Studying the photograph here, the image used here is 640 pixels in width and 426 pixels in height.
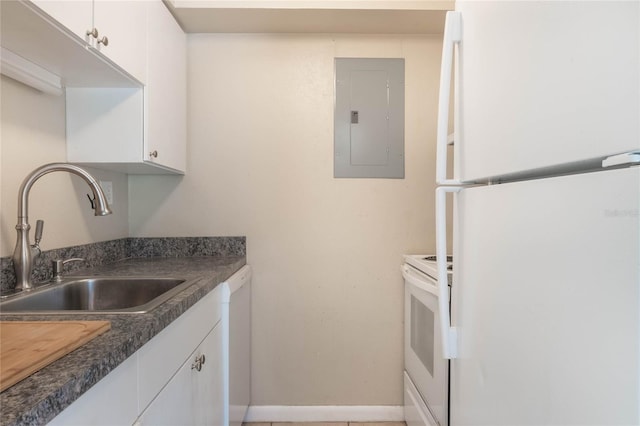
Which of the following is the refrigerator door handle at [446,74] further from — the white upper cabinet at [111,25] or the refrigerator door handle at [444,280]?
the white upper cabinet at [111,25]

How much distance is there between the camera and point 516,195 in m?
0.73

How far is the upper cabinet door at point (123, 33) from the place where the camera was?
118 centimetres

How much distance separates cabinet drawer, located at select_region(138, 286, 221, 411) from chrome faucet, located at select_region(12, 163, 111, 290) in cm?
44

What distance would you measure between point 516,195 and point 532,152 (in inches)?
3.8

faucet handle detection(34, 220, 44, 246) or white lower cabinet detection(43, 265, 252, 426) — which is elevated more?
faucet handle detection(34, 220, 44, 246)

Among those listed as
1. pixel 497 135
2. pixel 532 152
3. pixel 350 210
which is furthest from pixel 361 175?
pixel 532 152

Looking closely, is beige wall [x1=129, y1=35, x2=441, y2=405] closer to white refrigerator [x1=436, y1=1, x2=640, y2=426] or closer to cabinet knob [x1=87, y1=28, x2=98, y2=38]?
cabinet knob [x1=87, y1=28, x2=98, y2=38]

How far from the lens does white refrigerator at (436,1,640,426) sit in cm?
48

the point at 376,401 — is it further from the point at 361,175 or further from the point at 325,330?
the point at 361,175

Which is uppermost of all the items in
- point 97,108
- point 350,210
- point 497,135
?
point 97,108

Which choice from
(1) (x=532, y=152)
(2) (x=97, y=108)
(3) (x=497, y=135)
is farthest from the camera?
(2) (x=97, y=108)

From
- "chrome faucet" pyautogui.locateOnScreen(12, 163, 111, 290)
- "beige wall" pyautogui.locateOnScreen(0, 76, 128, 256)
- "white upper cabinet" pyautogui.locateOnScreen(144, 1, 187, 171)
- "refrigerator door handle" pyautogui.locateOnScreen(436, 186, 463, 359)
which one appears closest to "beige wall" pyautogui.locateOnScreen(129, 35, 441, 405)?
"white upper cabinet" pyautogui.locateOnScreen(144, 1, 187, 171)

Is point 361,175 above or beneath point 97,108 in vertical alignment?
beneath

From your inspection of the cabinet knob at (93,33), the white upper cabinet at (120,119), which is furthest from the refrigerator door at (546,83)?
the white upper cabinet at (120,119)
